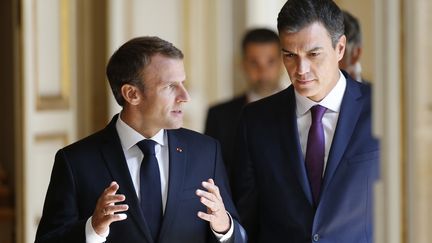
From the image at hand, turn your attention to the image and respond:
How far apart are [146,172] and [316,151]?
515 millimetres

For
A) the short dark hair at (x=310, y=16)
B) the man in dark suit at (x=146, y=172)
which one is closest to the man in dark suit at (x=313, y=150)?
the short dark hair at (x=310, y=16)

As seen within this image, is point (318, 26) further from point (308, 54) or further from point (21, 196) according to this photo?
point (21, 196)

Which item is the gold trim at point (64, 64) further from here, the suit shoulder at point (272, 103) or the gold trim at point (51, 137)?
→ the suit shoulder at point (272, 103)

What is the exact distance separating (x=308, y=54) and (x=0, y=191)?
3446mm

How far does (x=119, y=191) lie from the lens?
2.69 m

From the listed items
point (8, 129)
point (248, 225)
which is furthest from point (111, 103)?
point (248, 225)

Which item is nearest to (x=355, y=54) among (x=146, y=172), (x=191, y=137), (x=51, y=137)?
(x=191, y=137)

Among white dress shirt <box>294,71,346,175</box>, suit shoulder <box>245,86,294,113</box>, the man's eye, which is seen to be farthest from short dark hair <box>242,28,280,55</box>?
the man's eye

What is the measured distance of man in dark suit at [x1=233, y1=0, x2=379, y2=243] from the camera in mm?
2676

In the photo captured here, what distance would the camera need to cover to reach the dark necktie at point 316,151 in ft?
9.03

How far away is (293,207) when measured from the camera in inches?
109

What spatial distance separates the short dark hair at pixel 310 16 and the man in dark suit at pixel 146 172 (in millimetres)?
348

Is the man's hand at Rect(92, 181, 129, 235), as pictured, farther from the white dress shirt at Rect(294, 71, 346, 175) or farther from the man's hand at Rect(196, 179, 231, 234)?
the white dress shirt at Rect(294, 71, 346, 175)

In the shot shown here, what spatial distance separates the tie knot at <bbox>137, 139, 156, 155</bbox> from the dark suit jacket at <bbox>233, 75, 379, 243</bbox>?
328mm
